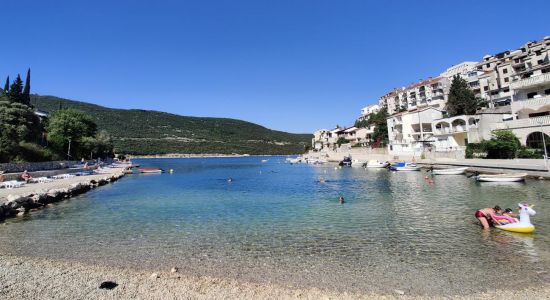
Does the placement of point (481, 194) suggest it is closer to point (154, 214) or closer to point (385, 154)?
point (154, 214)

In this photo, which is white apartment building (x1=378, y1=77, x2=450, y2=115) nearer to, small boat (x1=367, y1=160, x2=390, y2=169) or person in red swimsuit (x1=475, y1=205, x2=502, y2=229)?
small boat (x1=367, y1=160, x2=390, y2=169)

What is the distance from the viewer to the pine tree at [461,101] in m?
66.8

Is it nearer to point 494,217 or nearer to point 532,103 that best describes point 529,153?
point 532,103

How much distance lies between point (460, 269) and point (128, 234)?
13.4 m

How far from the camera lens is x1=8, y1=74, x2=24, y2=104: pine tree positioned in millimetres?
61803

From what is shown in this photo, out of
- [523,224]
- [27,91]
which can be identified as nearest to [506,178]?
[523,224]

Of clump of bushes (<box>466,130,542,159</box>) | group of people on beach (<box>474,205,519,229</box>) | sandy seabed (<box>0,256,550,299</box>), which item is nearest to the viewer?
sandy seabed (<box>0,256,550,299</box>)

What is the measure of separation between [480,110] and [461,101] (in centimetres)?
427

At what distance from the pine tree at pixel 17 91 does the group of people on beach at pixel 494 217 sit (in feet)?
248

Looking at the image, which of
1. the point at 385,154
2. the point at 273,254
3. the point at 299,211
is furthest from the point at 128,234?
the point at 385,154

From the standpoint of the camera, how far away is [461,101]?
67188mm

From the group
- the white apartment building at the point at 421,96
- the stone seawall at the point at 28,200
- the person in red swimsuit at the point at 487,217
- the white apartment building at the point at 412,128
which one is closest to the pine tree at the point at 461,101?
the white apartment building at the point at 412,128

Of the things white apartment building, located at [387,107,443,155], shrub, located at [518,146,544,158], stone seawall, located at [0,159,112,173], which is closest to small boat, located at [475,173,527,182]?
shrub, located at [518,146,544,158]

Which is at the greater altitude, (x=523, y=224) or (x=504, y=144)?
(x=504, y=144)
